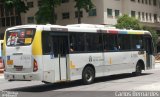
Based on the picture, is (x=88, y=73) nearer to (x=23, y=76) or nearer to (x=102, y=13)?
(x=23, y=76)

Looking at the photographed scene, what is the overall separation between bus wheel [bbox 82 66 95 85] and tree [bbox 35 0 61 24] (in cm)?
4225

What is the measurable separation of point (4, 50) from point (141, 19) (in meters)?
55.1

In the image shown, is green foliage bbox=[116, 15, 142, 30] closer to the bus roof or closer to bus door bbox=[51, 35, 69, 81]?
the bus roof

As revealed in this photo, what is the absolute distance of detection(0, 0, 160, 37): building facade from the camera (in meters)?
64.3

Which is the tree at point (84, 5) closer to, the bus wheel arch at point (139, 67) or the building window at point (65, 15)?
the building window at point (65, 15)

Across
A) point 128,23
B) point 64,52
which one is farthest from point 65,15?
point 64,52

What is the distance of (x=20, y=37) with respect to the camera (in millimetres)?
18500

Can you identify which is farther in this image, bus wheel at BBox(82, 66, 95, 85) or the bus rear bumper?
bus wheel at BBox(82, 66, 95, 85)

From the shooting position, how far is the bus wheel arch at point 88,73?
20202 millimetres

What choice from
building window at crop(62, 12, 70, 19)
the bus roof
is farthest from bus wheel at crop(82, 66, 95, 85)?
building window at crop(62, 12, 70, 19)

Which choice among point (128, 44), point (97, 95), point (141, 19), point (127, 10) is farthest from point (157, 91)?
point (141, 19)

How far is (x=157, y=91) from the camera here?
1570cm

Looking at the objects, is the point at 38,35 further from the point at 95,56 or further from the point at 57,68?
the point at 95,56

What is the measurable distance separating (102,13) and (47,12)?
8.11 meters
